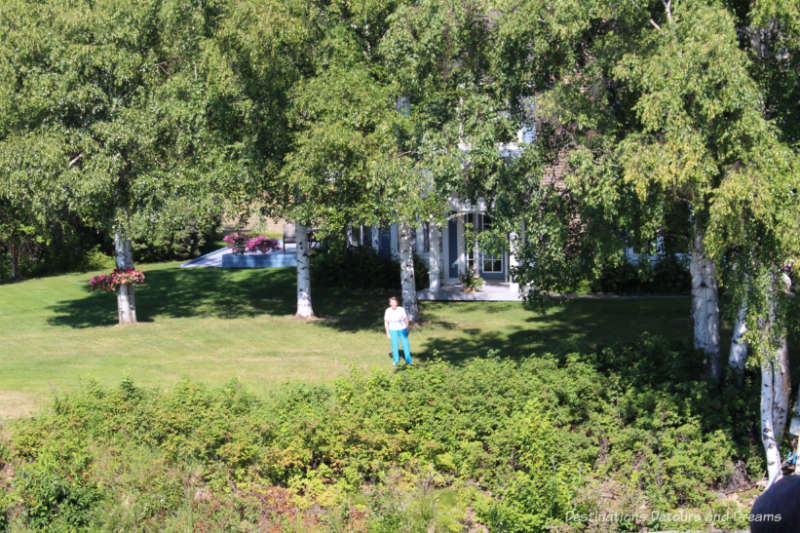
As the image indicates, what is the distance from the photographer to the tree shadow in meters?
23.4

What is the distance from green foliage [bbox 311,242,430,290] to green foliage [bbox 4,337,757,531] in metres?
14.5

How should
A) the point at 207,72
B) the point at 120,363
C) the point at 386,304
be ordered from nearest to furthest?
the point at 120,363 → the point at 207,72 → the point at 386,304

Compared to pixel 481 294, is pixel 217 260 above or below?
above

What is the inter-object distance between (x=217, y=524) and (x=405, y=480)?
93.1 inches

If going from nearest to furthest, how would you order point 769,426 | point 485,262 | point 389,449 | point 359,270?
point 769,426, point 389,449, point 485,262, point 359,270

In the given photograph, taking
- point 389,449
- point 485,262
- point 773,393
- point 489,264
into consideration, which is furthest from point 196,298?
point 773,393

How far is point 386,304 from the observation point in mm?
24312

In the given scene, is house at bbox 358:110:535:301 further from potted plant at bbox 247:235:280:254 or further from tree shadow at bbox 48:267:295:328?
potted plant at bbox 247:235:280:254

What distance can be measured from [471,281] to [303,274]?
6.08 metres

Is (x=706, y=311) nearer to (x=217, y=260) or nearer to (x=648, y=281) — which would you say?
(x=648, y=281)

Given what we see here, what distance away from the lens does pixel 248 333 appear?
2006 cm

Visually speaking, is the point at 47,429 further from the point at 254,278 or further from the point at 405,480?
the point at 254,278

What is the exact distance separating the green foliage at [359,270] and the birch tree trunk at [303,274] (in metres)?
4.35

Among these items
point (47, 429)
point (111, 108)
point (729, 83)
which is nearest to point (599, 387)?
point (729, 83)
